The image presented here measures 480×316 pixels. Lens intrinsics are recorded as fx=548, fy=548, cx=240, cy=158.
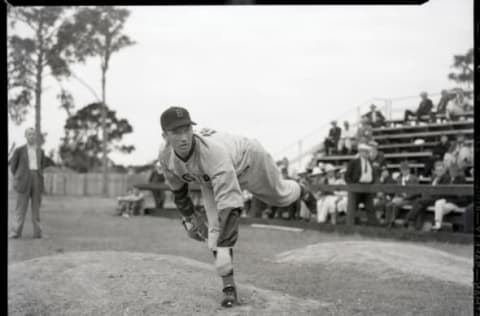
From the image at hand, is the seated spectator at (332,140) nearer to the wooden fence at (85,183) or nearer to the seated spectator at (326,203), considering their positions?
the seated spectator at (326,203)

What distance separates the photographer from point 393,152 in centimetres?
834

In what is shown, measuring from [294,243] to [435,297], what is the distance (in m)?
2.40

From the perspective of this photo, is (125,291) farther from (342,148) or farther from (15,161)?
(342,148)

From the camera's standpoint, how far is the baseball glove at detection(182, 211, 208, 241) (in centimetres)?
397

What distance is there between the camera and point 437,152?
8.29 meters

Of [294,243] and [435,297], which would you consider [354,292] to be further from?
[294,243]

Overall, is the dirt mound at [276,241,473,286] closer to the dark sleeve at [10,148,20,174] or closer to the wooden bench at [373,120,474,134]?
the wooden bench at [373,120,474,134]

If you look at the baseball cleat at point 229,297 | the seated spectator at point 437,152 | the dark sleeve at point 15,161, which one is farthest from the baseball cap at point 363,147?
the baseball cleat at point 229,297

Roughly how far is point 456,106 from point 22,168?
5943mm

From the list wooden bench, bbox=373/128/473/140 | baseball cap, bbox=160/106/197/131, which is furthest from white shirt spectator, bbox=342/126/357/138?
baseball cap, bbox=160/106/197/131

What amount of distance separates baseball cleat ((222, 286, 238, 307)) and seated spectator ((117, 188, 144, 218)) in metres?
4.86

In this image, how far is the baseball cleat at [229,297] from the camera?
333cm

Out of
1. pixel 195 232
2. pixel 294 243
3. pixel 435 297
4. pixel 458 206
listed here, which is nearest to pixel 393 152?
pixel 458 206

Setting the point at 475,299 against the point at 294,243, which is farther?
the point at 294,243
